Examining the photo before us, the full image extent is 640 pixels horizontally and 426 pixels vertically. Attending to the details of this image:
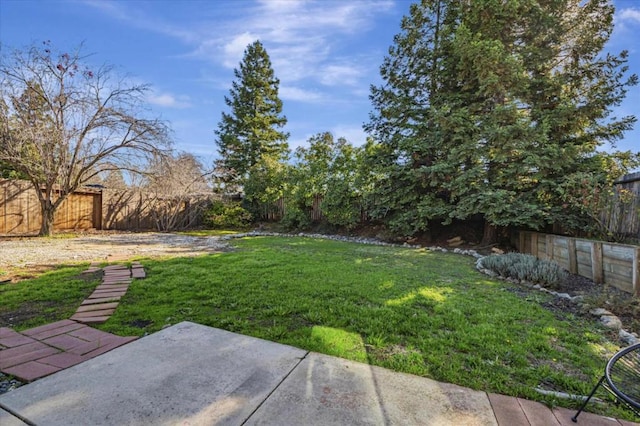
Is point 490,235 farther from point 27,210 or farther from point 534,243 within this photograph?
point 27,210

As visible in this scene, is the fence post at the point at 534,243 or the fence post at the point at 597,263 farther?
the fence post at the point at 534,243

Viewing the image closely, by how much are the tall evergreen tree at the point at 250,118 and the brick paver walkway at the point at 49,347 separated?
15640 millimetres

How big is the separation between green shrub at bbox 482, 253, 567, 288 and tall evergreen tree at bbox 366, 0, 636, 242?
7.11 ft

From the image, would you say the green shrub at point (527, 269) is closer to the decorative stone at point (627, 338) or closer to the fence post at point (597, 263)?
the fence post at point (597, 263)

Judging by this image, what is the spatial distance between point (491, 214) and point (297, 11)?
6.18 meters

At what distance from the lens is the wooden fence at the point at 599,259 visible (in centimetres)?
349

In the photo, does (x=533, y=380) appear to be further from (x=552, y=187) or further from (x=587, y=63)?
(x=587, y=63)

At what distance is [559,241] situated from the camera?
5.20 metres

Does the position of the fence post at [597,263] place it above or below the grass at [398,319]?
above

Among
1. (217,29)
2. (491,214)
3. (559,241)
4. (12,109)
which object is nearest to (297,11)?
(217,29)

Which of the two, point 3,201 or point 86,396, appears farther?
point 3,201

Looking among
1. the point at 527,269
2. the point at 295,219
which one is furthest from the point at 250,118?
the point at 527,269

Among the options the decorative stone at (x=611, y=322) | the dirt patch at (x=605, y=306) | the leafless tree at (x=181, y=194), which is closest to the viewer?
the decorative stone at (x=611, y=322)

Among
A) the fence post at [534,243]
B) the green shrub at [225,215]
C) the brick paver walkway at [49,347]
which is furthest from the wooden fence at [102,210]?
the fence post at [534,243]
